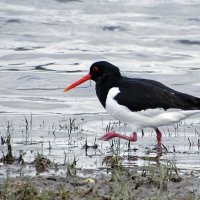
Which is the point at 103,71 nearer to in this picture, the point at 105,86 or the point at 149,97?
the point at 105,86

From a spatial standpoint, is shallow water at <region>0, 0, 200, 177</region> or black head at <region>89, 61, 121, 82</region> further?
black head at <region>89, 61, 121, 82</region>

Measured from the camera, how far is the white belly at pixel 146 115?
933 cm

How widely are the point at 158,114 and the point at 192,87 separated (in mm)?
4618

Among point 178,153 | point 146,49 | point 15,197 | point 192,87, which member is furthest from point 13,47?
point 15,197

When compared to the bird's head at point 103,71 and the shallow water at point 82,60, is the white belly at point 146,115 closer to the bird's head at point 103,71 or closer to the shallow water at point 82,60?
the shallow water at point 82,60

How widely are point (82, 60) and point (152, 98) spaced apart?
22.0 feet

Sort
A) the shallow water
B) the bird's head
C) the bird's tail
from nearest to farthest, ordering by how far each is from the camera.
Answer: the bird's tail < the shallow water < the bird's head

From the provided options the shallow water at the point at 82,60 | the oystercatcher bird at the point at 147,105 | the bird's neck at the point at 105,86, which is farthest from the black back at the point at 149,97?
the shallow water at the point at 82,60

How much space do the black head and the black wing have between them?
0.46 m

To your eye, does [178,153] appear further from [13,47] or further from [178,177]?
[13,47]

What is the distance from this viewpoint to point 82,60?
627 inches

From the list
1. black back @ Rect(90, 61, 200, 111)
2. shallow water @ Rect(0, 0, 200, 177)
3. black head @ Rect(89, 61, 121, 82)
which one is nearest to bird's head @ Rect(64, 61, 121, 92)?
black head @ Rect(89, 61, 121, 82)

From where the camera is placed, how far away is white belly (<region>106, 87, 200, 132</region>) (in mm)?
9328

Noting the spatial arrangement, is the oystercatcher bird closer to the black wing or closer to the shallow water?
the black wing
